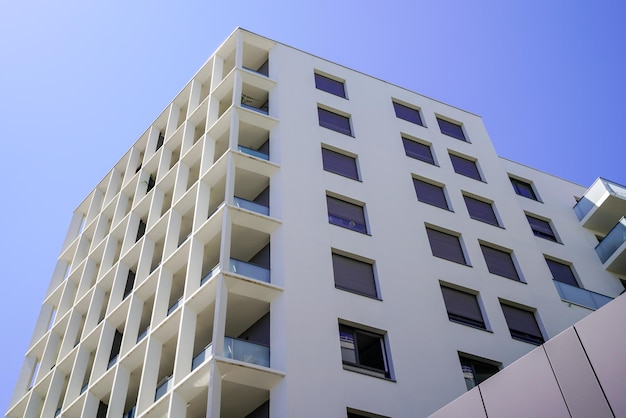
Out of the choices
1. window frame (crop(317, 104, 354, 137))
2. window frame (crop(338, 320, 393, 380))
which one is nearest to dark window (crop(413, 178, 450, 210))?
window frame (crop(317, 104, 354, 137))

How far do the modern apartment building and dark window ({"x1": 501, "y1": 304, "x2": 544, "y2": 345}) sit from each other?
8 cm

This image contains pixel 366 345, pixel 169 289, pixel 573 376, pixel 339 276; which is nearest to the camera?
pixel 573 376

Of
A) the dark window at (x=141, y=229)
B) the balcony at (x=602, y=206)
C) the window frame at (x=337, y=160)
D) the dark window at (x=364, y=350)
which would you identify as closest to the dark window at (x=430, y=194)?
the window frame at (x=337, y=160)

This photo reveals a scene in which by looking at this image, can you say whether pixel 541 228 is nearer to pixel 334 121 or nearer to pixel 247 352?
pixel 334 121

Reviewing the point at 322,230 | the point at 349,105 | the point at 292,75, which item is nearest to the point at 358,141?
the point at 349,105

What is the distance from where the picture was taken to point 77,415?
2197 centimetres

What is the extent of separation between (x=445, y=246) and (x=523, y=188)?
9.12m

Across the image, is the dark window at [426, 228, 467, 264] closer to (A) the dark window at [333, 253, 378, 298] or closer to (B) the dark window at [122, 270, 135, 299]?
(A) the dark window at [333, 253, 378, 298]

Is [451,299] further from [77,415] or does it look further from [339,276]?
[77,415]

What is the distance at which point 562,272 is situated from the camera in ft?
85.3

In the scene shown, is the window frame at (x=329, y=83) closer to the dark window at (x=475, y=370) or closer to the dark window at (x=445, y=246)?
the dark window at (x=445, y=246)

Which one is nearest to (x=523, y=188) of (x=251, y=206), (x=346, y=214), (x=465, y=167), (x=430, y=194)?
(x=465, y=167)

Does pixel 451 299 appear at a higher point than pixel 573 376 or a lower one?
higher

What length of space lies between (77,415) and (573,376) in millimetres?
16544
